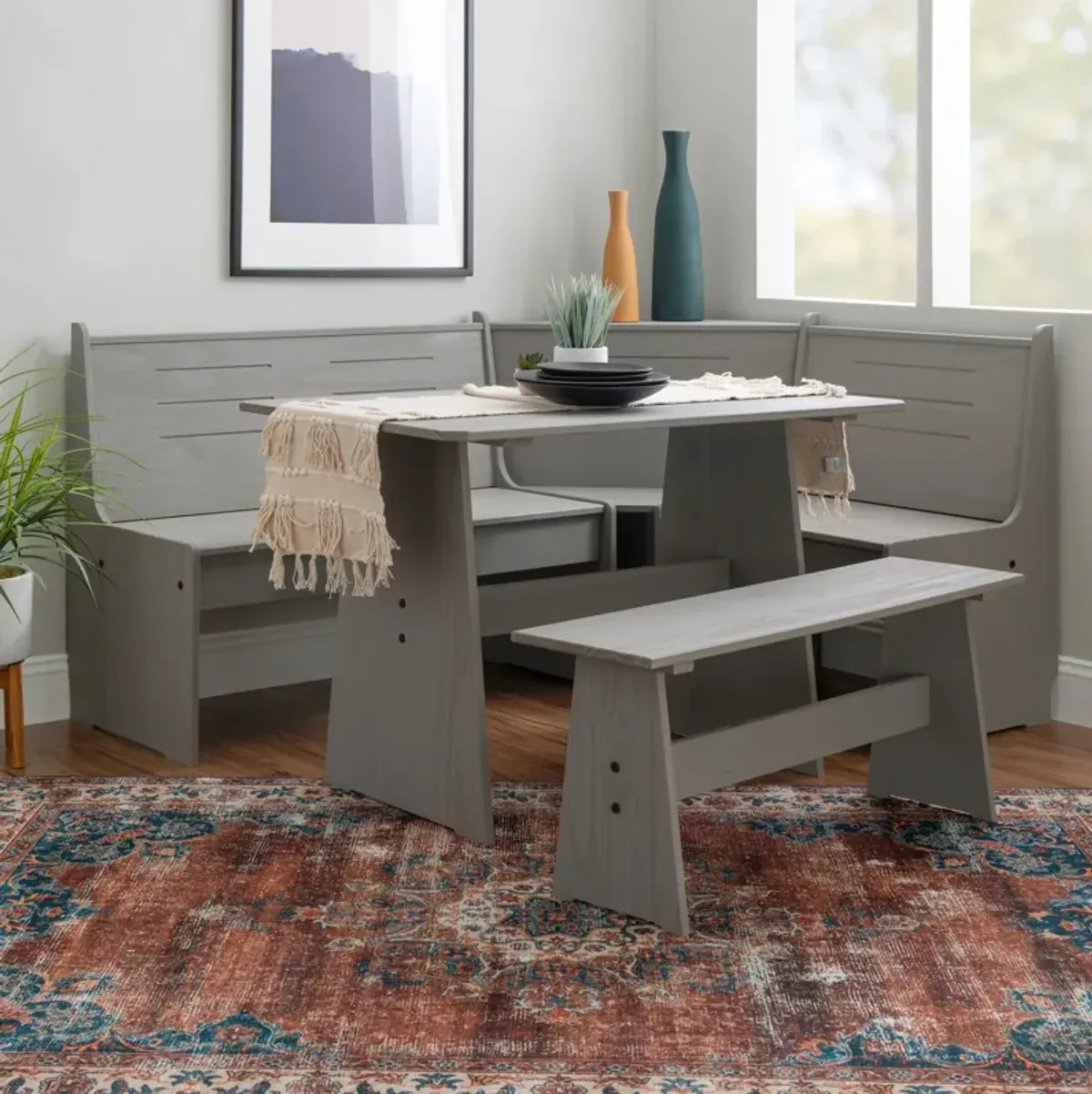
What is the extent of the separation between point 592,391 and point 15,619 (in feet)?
4.68

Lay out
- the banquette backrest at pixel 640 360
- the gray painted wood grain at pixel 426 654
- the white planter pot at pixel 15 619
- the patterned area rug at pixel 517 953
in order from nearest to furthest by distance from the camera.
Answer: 1. the patterned area rug at pixel 517 953
2. the gray painted wood grain at pixel 426 654
3. the white planter pot at pixel 15 619
4. the banquette backrest at pixel 640 360

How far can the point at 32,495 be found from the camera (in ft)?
12.6

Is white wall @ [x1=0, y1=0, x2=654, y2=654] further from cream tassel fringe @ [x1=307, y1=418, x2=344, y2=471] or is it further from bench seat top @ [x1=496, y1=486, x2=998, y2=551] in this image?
cream tassel fringe @ [x1=307, y1=418, x2=344, y2=471]

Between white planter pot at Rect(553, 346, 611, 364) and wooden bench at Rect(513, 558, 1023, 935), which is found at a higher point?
white planter pot at Rect(553, 346, 611, 364)

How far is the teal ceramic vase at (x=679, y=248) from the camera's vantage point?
4.92 metres

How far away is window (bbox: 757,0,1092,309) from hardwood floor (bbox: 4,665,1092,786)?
1.25 meters

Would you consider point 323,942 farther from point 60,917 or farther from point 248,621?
point 248,621

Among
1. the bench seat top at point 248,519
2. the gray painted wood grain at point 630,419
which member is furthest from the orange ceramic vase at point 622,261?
the gray painted wood grain at point 630,419

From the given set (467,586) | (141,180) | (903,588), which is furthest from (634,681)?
(141,180)

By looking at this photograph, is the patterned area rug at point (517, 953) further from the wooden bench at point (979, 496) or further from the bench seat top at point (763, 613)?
the wooden bench at point (979, 496)

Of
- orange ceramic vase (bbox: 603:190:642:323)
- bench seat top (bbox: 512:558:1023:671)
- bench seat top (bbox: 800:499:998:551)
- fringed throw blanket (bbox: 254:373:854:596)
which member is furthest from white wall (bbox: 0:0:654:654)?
bench seat top (bbox: 512:558:1023:671)

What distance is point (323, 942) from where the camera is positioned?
110 inches

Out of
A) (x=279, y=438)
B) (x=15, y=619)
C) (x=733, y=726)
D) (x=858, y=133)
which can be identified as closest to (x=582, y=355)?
(x=279, y=438)

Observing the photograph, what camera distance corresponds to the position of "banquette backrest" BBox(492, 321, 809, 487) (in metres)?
4.69
